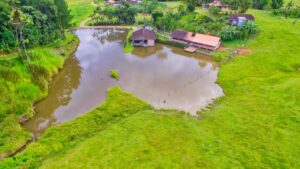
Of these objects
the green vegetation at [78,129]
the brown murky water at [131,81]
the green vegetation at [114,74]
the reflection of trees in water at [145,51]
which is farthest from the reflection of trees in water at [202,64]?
the green vegetation at [78,129]

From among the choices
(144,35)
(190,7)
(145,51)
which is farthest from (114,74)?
(190,7)

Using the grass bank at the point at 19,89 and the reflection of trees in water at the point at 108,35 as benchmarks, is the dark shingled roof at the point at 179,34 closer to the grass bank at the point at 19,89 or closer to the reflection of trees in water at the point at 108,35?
the reflection of trees in water at the point at 108,35

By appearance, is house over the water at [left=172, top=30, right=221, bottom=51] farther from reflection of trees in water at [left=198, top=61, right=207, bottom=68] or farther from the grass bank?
the grass bank

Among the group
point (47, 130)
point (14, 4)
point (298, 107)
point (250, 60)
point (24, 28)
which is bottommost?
point (47, 130)

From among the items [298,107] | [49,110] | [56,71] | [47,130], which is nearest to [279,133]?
[298,107]

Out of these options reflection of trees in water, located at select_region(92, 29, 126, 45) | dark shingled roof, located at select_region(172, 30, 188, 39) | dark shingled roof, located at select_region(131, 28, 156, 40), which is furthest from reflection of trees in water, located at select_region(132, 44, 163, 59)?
reflection of trees in water, located at select_region(92, 29, 126, 45)

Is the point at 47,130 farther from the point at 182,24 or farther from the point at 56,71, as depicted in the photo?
the point at 182,24

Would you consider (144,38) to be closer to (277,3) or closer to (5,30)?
(5,30)
